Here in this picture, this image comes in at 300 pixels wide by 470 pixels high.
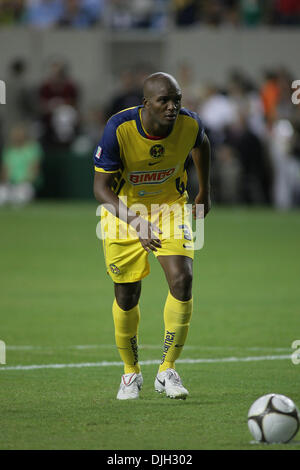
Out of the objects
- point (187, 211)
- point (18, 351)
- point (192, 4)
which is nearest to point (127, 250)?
point (187, 211)

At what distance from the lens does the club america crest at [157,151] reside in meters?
6.56

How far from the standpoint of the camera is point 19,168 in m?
21.9

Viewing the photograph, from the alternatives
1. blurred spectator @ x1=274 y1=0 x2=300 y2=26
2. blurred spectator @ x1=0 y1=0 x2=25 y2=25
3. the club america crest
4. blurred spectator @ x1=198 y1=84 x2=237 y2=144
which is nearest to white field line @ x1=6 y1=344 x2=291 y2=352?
the club america crest

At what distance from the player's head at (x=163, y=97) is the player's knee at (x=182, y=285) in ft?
→ 3.34

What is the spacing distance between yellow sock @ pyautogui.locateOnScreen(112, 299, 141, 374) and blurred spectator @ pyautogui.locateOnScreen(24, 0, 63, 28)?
20934 mm

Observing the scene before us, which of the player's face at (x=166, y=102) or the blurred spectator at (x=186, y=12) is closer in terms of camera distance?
the player's face at (x=166, y=102)

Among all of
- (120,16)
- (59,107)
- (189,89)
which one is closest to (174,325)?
(189,89)

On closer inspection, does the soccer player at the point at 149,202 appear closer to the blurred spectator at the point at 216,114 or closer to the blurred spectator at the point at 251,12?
the blurred spectator at the point at 216,114

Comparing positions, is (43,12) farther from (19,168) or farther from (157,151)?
(157,151)

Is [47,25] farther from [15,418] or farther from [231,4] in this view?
[15,418]

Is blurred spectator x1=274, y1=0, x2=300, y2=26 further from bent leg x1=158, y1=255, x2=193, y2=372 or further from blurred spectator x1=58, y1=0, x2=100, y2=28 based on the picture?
bent leg x1=158, y1=255, x2=193, y2=372

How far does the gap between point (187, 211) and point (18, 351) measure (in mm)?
2277

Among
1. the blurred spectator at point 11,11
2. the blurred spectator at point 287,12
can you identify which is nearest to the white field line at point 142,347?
the blurred spectator at point 287,12

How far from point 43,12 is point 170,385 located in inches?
851
